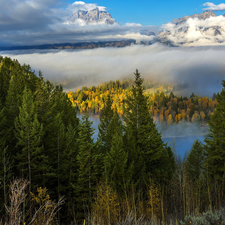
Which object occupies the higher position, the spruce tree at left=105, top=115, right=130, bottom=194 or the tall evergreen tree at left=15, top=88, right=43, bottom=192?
the tall evergreen tree at left=15, top=88, right=43, bottom=192

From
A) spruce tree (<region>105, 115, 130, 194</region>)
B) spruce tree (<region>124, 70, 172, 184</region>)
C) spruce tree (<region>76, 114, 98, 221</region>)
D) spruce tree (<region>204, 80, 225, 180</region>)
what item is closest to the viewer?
spruce tree (<region>105, 115, 130, 194</region>)

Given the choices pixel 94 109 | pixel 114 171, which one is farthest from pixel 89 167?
pixel 94 109

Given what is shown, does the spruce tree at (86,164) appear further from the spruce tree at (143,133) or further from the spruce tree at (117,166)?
the spruce tree at (143,133)

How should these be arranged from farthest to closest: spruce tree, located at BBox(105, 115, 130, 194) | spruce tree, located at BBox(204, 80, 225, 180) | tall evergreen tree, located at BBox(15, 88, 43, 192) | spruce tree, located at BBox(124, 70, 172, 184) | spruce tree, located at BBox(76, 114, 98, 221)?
spruce tree, located at BBox(204, 80, 225, 180)
spruce tree, located at BBox(124, 70, 172, 184)
tall evergreen tree, located at BBox(15, 88, 43, 192)
spruce tree, located at BBox(76, 114, 98, 221)
spruce tree, located at BBox(105, 115, 130, 194)

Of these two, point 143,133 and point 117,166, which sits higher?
point 143,133

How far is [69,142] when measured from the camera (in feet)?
92.2

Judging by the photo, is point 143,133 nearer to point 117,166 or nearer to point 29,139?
point 117,166

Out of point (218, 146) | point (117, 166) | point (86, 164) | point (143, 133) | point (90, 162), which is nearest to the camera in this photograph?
point (117, 166)

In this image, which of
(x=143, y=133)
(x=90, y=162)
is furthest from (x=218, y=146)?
(x=90, y=162)

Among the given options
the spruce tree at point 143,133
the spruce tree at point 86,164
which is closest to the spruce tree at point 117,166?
the spruce tree at point 86,164

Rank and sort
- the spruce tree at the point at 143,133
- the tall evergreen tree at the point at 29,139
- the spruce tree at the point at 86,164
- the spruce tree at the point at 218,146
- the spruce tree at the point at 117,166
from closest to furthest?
the spruce tree at the point at 117,166
the spruce tree at the point at 86,164
the tall evergreen tree at the point at 29,139
the spruce tree at the point at 143,133
the spruce tree at the point at 218,146

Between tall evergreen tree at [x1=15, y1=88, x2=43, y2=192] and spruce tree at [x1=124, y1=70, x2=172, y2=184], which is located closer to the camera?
tall evergreen tree at [x1=15, y1=88, x2=43, y2=192]

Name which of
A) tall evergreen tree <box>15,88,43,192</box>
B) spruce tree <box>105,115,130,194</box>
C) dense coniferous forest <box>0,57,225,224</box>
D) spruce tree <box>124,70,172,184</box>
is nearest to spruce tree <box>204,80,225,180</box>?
dense coniferous forest <box>0,57,225,224</box>

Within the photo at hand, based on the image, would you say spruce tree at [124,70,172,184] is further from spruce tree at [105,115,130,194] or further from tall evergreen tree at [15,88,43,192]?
tall evergreen tree at [15,88,43,192]
